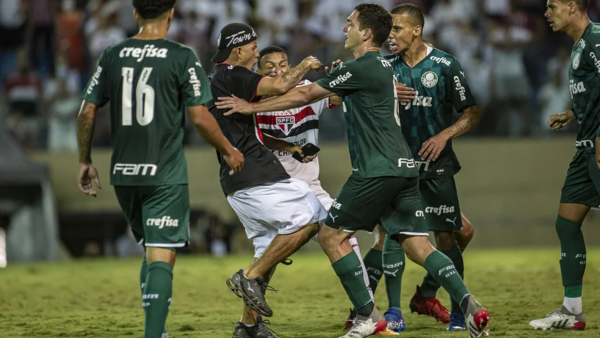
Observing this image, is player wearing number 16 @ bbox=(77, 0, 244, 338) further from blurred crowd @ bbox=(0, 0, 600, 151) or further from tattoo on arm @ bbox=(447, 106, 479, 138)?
blurred crowd @ bbox=(0, 0, 600, 151)

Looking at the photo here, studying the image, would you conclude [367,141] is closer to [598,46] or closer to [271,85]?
[271,85]

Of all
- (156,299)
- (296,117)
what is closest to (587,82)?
(296,117)

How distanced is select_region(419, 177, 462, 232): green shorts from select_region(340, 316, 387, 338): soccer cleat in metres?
1.14

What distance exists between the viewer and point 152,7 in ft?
16.6

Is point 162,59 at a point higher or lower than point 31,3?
lower

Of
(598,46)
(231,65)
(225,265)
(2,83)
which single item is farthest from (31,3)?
(598,46)

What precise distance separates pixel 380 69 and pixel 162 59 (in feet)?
5.56

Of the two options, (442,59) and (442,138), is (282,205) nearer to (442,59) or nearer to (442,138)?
(442,138)

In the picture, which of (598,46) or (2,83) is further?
(2,83)

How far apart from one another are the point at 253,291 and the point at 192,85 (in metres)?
1.70

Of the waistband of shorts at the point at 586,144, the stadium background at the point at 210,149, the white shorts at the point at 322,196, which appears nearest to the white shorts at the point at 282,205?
the white shorts at the point at 322,196

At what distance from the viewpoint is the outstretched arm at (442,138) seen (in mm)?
6484

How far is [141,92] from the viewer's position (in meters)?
5.04

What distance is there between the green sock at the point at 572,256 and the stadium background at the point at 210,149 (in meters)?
9.55
